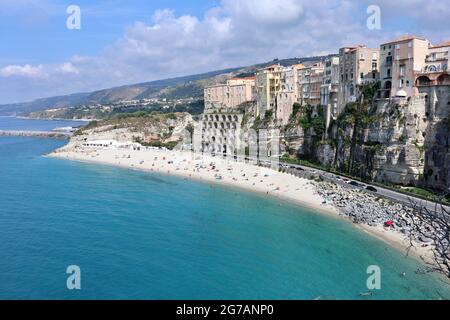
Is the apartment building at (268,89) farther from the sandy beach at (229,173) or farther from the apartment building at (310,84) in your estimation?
the sandy beach at (229,173)

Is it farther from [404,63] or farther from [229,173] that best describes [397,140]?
[229,173]

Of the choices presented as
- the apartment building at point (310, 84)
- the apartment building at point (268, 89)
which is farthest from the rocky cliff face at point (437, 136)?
the apartment building at point (268, 89)

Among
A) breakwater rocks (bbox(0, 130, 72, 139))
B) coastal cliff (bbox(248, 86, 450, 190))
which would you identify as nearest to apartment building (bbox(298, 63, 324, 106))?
coastal cliff (bbox(248, 86, 450, 190))

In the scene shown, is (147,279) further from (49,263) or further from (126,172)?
(126,172)

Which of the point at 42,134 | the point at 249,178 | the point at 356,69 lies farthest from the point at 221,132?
the point at 42,134
